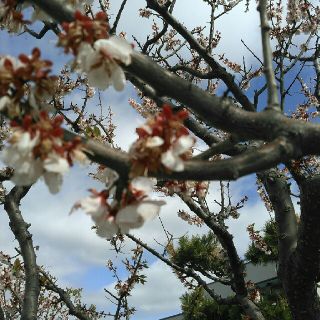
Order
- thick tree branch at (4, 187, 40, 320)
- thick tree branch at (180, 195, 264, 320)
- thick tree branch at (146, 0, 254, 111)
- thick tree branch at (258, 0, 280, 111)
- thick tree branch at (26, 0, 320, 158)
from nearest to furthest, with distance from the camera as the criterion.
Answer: thick tree branch at (26, 0, 320, 158) < thick tree branch at (258, 0, 280, 111) < thick tree branch at (146, 0, 254, 111) < thick tree branch at (180, 195, 264, 320) < thick tree branch at (4, 187, 40, 320)

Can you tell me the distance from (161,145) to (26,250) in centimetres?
362

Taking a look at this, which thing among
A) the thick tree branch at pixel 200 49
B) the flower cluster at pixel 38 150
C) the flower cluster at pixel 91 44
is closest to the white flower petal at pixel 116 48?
the flower cluster at pixel 91 44

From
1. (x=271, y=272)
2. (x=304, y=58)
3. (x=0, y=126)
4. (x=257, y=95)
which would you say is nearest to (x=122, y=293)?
(x=0, y=126)

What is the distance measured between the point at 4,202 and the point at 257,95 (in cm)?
305

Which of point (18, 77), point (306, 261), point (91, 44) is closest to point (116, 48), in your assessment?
point (91, 44)

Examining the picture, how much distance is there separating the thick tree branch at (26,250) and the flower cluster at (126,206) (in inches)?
121

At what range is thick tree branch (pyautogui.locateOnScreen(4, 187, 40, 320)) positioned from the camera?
13.6ft

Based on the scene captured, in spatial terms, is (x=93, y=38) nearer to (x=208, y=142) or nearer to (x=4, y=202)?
(x=208, y=142)

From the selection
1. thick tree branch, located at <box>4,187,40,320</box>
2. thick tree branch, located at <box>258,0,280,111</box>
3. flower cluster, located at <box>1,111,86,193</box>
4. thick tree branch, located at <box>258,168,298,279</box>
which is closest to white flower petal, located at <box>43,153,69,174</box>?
flower cluster, located at <box>1,111,86,193</box>

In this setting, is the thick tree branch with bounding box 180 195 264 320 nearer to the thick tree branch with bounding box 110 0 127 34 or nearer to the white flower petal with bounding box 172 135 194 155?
the thick tree branch with bounding box 110 0 127 34

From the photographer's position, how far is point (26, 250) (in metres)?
4.55

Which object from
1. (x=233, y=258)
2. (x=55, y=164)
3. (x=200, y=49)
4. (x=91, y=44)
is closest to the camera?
(x=55, y=164)

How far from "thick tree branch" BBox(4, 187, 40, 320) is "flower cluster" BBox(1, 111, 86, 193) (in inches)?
125

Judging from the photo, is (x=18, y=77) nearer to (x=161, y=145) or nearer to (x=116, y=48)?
(x=116, y=48)
